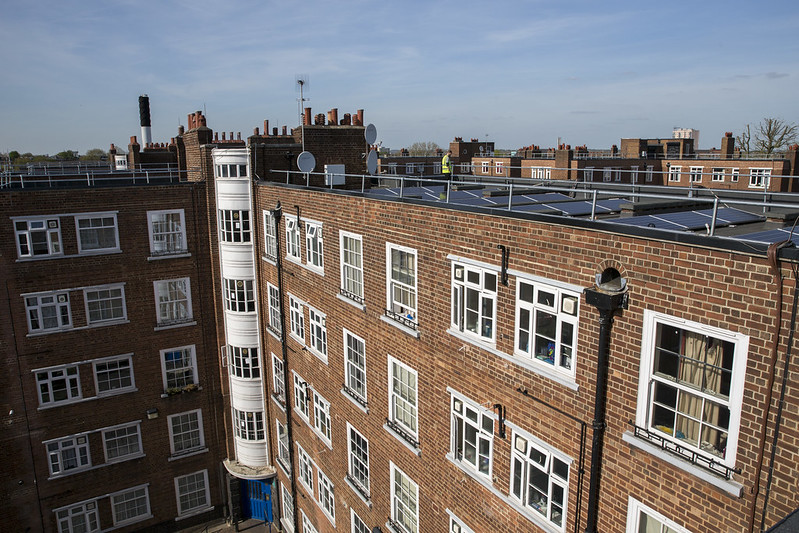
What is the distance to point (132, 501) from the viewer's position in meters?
23.5

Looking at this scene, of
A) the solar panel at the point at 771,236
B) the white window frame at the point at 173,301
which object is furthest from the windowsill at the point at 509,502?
the white window frame at the point at 173,301

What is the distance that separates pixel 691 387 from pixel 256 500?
23606mm

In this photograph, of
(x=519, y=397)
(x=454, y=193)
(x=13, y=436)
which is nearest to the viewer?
(x=519, y=397)

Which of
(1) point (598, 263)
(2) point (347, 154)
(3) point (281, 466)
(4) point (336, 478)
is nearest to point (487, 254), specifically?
(1) point (598, 263)

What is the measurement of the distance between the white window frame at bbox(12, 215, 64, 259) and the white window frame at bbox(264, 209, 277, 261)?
7.93 metres

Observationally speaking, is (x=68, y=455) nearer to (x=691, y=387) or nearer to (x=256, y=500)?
(x=256, y=500)

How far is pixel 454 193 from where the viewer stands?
16.3m

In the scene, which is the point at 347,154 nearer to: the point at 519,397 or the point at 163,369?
the point at 163,369

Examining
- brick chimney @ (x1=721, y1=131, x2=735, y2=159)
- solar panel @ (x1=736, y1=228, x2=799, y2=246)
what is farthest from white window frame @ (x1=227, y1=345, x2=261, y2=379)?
brick chimney @ (x1=721, y1=131, x2=735, y2=159)

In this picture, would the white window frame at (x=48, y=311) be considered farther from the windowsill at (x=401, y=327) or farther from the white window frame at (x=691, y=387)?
the white window frame at (x=691, y=387)

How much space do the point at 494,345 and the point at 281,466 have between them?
16504 millimetres

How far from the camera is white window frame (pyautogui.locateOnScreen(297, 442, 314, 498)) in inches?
765

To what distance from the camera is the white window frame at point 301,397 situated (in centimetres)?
1845

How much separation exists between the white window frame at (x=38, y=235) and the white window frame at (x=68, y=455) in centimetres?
776
